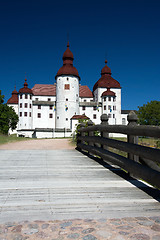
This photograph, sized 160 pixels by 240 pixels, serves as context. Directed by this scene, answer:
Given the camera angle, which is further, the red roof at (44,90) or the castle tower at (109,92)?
the red roof at (44,90)

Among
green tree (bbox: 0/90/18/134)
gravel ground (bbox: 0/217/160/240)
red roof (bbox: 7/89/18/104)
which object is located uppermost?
red roof (bbox: 7/89/18/104)

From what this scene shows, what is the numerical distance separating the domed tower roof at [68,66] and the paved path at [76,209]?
2170 inches

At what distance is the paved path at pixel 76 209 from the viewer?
92.7 inches

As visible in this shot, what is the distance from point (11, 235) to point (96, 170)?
3471 mm

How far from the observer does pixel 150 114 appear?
5862cm

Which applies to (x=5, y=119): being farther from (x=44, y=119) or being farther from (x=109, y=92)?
(x=109, y=92)

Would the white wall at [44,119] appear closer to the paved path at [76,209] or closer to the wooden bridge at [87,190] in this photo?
the wooden bridge at [87,190]

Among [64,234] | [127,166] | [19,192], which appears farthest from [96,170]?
[64,234]

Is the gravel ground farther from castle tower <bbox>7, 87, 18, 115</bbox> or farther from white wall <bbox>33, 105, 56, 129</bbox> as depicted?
castle tower <bbox>7, 87, 18, 115</bbox>

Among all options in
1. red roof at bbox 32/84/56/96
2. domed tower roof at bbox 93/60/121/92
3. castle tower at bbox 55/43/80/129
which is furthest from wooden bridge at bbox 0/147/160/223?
red roof at bbox 32/84/56/96

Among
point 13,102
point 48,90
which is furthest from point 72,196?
point 13,102

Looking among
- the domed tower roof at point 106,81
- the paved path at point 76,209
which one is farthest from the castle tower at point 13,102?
the paved path at point 76,209

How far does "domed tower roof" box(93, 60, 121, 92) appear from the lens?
65438 millimetres

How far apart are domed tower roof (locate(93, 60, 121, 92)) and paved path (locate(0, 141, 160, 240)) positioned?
62.0 m
